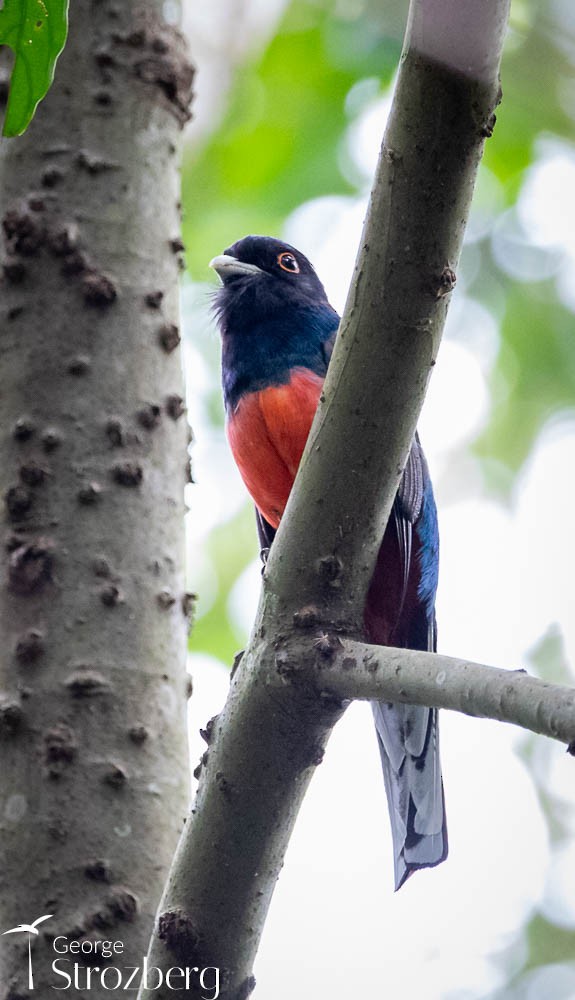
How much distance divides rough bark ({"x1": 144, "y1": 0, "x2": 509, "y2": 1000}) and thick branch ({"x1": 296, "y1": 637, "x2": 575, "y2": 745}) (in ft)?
0.19

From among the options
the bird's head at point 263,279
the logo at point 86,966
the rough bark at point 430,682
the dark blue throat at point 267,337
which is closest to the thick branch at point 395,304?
the rough bark at point 430,682

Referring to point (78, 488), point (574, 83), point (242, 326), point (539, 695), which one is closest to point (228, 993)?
point (539, 695)

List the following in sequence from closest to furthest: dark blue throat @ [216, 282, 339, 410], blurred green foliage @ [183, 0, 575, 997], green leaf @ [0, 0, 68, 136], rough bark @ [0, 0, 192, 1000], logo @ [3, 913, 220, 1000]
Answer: green leaf @ [0, 0, 68, 136]
logo @ [3, 913, 220, 1000]
rough bark @ [0, 0, 192, 1000]
dark blue throat @ [216, 282, 339, 410]
blurred green foliage @ [183, 0, 575, 997]

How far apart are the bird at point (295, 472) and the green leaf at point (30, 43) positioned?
1.56 metres

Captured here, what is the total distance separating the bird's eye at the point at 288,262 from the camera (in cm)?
450

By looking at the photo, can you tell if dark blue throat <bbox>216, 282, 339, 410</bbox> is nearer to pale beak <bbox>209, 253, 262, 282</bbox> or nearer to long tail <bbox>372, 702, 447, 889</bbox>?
pale beak <bbox>209, 253, 262, 282</bbox>

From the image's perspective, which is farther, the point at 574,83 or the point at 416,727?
the point at 574,83

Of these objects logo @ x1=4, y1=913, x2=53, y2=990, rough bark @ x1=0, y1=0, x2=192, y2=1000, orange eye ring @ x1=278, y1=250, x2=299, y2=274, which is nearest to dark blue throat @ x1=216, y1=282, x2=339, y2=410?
orange eye ring @ x1=278, y1=250, x2=299, y2=274

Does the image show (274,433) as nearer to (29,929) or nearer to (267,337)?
(267,337)

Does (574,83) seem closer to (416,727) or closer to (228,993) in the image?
(416,727)

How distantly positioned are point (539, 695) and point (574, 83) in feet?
16.2

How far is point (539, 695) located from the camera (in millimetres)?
1708

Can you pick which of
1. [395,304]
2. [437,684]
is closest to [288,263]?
[395,304]

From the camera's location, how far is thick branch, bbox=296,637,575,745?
1.69 m
